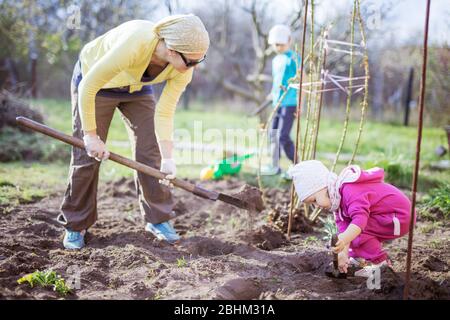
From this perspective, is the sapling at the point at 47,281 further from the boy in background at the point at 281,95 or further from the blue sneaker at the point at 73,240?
the boy in background at the point at 281,95

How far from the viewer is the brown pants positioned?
337 centimetres

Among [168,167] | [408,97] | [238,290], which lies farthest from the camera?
[408,97]

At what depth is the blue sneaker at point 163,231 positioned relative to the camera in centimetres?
358

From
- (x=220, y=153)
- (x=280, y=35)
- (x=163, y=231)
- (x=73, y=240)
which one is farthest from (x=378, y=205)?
(x=220, y=153)

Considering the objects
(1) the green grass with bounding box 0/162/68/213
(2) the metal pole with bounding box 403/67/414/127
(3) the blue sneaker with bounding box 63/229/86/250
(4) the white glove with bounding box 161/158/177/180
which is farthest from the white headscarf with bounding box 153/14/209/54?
(2) the metal pole with bounding box 403/67/414/127

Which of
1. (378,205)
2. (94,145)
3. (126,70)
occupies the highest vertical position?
(126,70)

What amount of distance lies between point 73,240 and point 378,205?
1994 mm

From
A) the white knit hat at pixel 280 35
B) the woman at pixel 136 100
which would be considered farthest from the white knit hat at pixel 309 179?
the white knit hat at pixel 280 35

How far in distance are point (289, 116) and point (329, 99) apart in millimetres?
7817

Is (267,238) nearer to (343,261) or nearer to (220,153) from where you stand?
(343,261)

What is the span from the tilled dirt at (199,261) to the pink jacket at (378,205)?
0.27 meters

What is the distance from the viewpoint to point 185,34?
8.95 feet

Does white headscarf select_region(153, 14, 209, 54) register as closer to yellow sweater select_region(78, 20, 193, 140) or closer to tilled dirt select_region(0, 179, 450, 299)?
yellow sweater select_region(78, 20, 193, 140)
